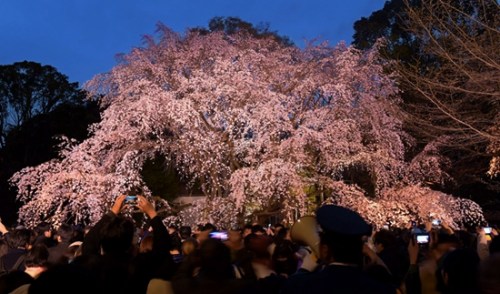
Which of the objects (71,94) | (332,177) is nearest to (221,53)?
(332,177)

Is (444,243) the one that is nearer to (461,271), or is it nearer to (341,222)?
(461,271)

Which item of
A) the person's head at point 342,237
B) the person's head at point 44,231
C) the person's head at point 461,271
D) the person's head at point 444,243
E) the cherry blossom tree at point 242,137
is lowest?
the person's head at point 461,271

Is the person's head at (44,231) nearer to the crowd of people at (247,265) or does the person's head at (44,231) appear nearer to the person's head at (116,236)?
the crowd of people at (247,265)

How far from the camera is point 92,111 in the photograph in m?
34.5

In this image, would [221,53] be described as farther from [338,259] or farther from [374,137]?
[338,259]

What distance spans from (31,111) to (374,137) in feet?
97.7

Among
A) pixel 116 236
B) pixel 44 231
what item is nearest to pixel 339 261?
pixel 116 236

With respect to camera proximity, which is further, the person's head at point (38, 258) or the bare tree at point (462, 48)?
the bare tree at point (462, 48)

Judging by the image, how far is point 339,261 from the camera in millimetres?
2729

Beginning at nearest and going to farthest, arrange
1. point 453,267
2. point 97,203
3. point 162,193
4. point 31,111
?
point 453,267
point 97,203
point 162,193
point 31,111

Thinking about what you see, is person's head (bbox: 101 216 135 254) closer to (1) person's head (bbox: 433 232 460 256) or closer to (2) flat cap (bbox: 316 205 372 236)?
(2) flat cap (bbox: 316 205 372 236)

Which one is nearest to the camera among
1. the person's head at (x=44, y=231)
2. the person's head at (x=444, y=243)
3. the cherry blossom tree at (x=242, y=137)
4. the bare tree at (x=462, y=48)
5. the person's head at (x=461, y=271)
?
the person's head at (x=461, y=271)

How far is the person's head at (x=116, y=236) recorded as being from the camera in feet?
13.7

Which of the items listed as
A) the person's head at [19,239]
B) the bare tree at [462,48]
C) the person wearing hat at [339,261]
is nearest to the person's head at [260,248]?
the person wearing hat at [339,261]
